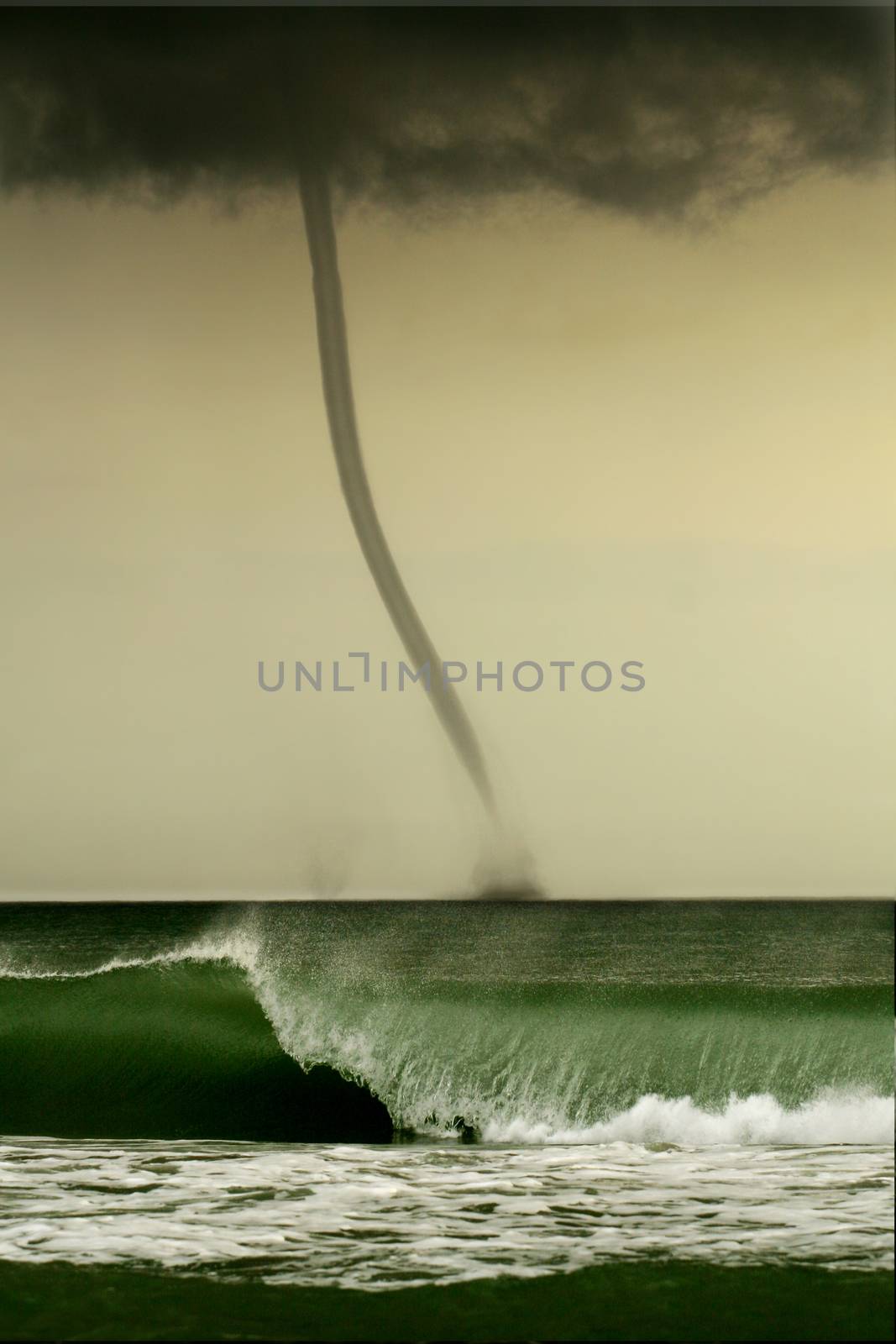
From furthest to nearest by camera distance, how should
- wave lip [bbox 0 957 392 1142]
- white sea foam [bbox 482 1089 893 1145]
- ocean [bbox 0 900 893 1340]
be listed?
wave lip [bbox 0 957 392 1142], white sea foam [bbox 482 1089 893 1145], ocean [bbox 0 900 893 1340]

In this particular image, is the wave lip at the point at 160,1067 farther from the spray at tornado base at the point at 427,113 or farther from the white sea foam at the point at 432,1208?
the spray at tornado base at the point at 427,113

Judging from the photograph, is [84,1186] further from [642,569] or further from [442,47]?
[442,47]

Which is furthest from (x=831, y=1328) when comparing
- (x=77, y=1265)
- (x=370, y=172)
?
(x=370, y=172)

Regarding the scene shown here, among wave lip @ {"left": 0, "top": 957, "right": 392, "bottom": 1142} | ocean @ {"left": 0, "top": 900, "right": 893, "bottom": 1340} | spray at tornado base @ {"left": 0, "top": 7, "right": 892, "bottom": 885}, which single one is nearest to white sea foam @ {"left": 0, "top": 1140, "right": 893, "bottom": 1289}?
ocean @ {"left": 0, "top": 900, "right": 893, "bottom": 1340}

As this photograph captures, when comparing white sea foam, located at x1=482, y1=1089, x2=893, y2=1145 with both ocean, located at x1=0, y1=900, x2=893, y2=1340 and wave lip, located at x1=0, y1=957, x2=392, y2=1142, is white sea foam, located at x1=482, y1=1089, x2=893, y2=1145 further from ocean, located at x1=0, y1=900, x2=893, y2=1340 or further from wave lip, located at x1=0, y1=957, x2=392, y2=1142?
wave lip, located at x1=0, y1=957, x2=392, y2=1142

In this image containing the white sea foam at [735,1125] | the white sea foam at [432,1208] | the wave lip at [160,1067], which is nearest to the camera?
the white sea foam at [432,1208]

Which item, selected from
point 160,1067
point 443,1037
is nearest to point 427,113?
point 443,1037

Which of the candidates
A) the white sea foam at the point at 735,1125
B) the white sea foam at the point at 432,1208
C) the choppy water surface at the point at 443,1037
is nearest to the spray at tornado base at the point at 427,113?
the choppy water surface at the point at 443,1037
